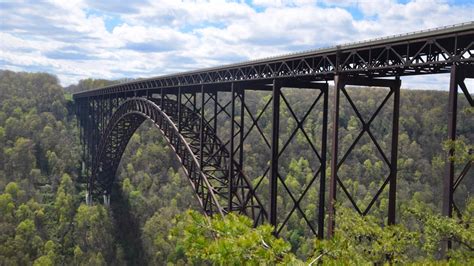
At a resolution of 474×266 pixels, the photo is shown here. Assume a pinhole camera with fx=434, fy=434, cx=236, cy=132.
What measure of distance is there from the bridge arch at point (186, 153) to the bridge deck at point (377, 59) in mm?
5306

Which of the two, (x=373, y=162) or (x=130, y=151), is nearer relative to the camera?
(x=130, y=151)

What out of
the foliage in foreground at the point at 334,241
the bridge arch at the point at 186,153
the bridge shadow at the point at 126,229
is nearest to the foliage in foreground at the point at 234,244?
the foliage in foreground at the point at 334,241

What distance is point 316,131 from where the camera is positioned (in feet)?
305

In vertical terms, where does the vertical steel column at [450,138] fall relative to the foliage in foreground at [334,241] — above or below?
above

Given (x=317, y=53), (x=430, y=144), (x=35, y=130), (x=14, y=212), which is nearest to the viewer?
(x=317, y=53)

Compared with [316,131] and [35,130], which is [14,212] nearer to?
[35,130]

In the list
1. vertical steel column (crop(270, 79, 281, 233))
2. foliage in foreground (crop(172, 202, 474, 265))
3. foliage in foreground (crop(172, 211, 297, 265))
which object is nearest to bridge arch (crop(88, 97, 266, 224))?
vertical steel column (crop(270, 79, 281, 233))

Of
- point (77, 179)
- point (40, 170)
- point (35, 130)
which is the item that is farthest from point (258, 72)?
point (35, 130)

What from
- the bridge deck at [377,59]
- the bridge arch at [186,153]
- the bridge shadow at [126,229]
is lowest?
the bridge shadow at [126,229]

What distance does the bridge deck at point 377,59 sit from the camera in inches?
376

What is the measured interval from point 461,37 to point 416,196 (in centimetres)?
6596

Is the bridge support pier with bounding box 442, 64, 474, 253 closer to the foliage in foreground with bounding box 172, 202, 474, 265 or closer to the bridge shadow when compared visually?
the foliage in foreground with bounding box 172, 202, 474, 265

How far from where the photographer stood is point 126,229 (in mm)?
53500

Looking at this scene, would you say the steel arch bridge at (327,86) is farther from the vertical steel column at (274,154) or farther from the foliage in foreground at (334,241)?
the foliage in foreground at (334,241)
